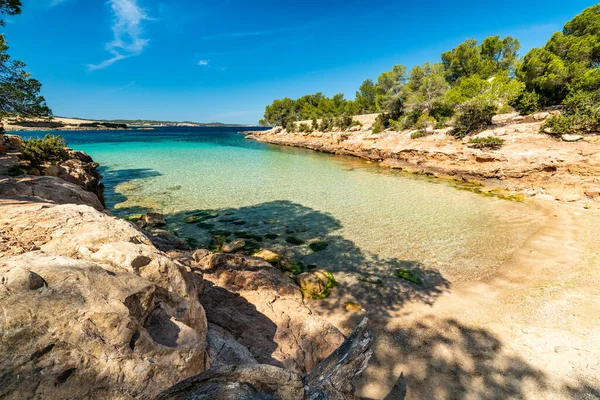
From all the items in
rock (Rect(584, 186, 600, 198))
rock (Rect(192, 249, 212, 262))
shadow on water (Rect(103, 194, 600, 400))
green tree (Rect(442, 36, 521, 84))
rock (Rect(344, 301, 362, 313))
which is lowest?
rock (Rect(344, 301, 362, 313))

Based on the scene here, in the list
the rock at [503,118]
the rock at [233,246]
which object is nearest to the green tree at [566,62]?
the rock at [503,118]

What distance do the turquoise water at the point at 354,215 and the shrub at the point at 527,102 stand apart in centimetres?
1701

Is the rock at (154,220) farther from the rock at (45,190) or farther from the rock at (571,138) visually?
the rock at (571,138)

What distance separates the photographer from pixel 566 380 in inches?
179

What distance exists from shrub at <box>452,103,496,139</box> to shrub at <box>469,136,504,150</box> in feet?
12.7

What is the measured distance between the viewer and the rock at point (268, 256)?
892cm

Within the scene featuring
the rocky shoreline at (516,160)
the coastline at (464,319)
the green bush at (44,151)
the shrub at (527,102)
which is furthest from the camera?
the shrub at (527,102)

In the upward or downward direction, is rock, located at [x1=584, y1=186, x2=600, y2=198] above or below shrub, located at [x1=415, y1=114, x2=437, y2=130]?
below

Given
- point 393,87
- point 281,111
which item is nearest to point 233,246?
point 393,87

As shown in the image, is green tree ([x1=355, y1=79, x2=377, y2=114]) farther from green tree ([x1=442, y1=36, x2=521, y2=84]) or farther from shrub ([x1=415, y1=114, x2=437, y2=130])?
shrub ([x1=415, y1=114, x2=437, y2=130])

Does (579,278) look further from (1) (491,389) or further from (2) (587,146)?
(2) (587,146)

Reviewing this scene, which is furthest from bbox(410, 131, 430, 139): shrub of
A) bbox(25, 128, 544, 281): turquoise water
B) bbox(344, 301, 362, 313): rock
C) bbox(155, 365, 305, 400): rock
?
bbox(155, 365, 305, 400): rock

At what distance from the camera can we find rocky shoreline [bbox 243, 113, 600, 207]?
1563 centimetres

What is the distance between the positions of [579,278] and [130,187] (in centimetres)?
2464
